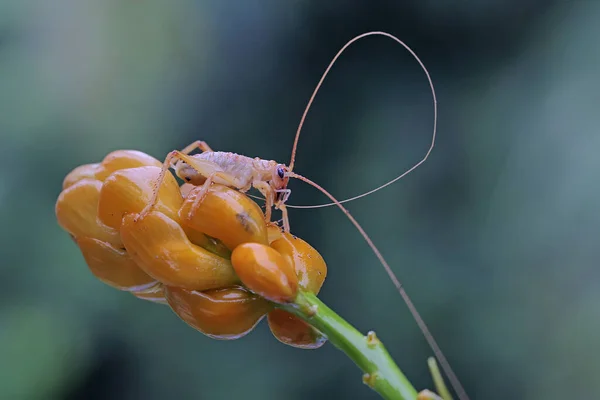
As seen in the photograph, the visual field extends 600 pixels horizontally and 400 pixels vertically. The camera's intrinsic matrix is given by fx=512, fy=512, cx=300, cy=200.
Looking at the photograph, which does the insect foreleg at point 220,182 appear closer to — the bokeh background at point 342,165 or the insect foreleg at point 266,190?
the insect foreleg at point 266,190

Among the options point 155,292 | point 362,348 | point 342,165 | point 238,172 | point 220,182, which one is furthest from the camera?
point 342,165

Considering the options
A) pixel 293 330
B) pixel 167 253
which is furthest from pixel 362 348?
pixel 167 253

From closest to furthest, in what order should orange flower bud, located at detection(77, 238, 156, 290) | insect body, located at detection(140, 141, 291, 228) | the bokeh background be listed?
orange flower bud, located at detection(77, 238, 156, 290)
insect body, located at detection(140, 141, 291, 228)
the bokeh background

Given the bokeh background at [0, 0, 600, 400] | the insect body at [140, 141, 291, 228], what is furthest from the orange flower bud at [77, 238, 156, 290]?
the bokeh background at [0, 0, 600, 400]

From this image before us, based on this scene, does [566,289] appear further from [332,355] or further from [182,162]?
[182,162]

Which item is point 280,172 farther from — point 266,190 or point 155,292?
point 155,292

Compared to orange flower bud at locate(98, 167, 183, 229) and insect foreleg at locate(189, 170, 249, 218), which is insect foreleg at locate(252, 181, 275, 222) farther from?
orange flower bud at locate(98, 167, 183, 229)
